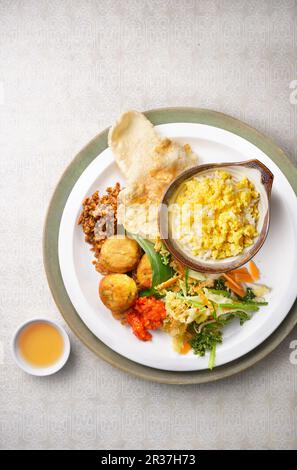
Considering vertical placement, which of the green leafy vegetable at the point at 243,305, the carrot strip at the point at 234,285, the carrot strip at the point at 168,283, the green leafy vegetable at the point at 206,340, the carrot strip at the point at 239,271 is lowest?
the green leafy vegetable at the point at 206,340

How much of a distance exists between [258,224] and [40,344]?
1757 mm

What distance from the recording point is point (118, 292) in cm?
309

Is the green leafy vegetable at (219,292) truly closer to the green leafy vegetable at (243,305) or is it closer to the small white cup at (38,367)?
the green leafy vegetable at (243,305)

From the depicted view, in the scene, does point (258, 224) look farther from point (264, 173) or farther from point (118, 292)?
point (118, 292)

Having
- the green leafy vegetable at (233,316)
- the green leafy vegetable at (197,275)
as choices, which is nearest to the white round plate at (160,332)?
the green leafy vegetable at (233,316)

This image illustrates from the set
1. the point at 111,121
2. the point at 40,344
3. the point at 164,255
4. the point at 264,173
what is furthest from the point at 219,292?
the point at 111,121

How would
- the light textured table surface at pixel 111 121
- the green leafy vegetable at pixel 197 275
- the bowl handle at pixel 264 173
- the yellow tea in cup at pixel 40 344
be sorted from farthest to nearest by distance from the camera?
the light textured table surface at pixel 111 121 → the yellow tea in cup at pixel 40 344 → the green leafy vegetable at pixel 197 275 → the bowl handle at pixel 264 173

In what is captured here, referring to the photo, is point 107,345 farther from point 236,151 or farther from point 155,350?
point 236,151

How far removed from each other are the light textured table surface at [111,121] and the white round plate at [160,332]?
13.1 inches

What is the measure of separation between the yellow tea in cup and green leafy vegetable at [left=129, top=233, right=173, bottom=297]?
2.51ft

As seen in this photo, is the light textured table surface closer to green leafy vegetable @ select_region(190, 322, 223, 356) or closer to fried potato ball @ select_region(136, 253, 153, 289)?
green leafy vegetable @ select_region(190, 322, 223, 356)

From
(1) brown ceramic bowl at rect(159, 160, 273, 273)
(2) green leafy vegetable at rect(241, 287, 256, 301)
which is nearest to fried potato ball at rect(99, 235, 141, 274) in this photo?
(1) brown ceramic bowl at rect(159, 160, 273, 273)

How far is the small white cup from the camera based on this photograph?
3262 mm

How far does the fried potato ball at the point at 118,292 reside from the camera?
3.10 metres
